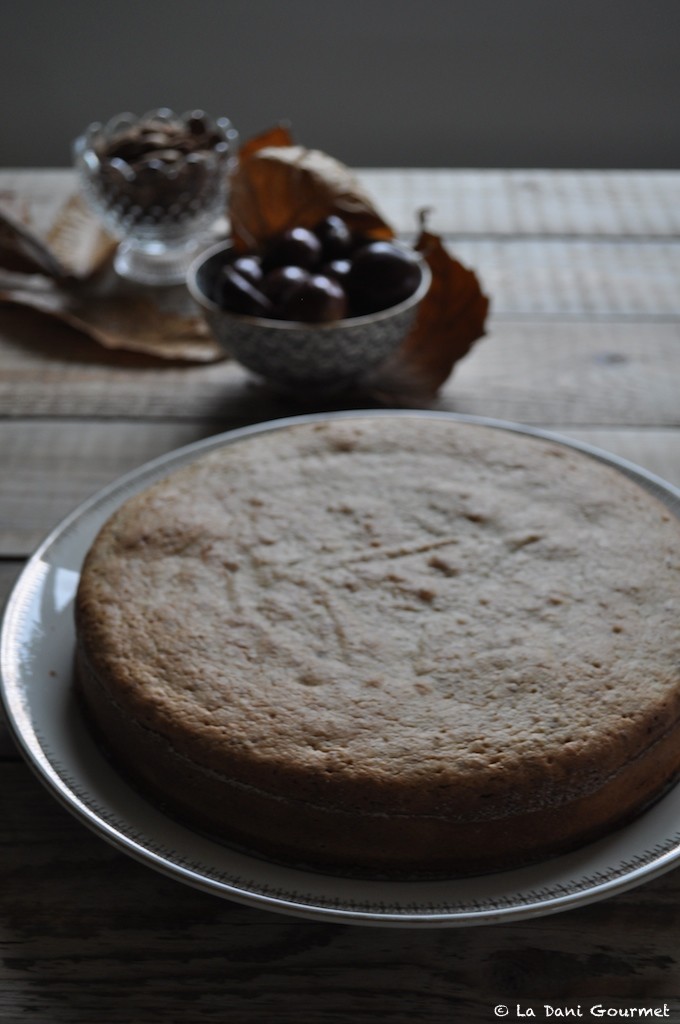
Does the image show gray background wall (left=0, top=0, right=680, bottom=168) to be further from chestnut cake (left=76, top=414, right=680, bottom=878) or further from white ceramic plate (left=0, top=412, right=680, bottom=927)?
white ceramic plate (left=0, top=412, right=680, bottom=927)

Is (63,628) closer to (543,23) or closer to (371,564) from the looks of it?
(371,564)

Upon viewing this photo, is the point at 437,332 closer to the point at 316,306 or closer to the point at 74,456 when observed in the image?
the point at 316,306

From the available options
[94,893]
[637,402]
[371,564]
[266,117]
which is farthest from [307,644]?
[266,117]

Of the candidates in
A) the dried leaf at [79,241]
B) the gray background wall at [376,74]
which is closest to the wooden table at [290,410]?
the dried leaf at [79,241]

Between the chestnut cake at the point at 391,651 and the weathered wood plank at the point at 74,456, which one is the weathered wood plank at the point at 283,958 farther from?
the weathered wood plank at the point at 74,456

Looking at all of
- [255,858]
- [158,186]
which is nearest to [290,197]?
[158,186]

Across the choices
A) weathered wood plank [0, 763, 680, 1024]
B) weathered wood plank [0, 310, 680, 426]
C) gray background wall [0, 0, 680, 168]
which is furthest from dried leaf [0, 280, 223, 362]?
gray background wall [0, 0, 680, 168]
